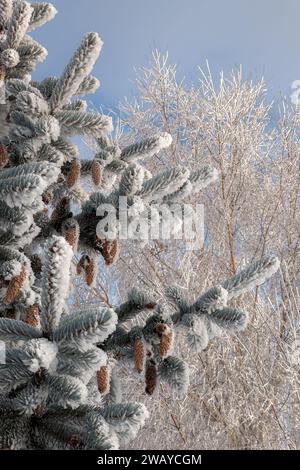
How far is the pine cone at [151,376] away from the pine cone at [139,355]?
13cm

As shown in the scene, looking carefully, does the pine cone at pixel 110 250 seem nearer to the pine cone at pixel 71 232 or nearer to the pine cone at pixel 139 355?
the pine cone at pixel 71 232

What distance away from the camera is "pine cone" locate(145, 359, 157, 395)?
2.29 metres

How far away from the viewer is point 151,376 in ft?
7.61

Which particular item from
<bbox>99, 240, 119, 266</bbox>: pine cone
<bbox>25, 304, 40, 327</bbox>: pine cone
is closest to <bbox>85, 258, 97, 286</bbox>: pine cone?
<bbox>99, 240, 119, 266</bbox>: pine cone

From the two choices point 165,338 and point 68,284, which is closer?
point 68,284

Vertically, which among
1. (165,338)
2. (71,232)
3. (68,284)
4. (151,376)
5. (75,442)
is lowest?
(75,442)

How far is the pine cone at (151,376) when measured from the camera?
2291 millimetres

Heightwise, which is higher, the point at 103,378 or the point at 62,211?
the point at 62,211

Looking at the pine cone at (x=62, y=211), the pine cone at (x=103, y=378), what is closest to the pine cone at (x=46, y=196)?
the pine cone at (x=62, y=211)

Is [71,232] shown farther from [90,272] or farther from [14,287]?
[14,287]

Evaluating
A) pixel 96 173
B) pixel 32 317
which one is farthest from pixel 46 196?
pixel 32 317

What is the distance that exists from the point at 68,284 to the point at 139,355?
61 cm

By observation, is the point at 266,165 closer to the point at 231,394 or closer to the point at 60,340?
the point at 231,394
